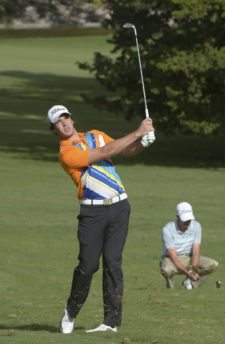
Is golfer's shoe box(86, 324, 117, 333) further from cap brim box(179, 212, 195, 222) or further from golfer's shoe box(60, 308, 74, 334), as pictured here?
cap brim box(179, 212, 195, 222)

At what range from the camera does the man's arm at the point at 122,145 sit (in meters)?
10.7

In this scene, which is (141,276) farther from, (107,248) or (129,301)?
(107,248)

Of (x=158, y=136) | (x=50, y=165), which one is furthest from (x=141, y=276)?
(x=158, y=136)

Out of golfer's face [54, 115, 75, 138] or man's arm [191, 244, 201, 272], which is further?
man's arm [191, 244, 201, 272]

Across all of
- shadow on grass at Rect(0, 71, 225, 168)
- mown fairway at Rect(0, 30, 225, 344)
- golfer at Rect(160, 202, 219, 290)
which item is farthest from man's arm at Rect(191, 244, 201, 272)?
shadow on grass at Rect(0, 71, 225, 168)

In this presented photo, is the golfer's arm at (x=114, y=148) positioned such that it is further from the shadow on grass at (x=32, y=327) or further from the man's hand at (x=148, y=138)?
the shadow on grass at (x=32, y=327)

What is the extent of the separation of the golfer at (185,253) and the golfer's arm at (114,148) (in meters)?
5.13

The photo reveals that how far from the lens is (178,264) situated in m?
16.0

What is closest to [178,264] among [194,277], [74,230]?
[194,277]

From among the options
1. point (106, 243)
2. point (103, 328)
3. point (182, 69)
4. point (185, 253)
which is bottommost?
point (103, 328)

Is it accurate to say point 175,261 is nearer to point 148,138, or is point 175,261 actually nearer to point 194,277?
point 194,277

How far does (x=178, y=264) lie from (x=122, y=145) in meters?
5.42

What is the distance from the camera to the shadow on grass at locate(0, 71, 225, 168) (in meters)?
39.9

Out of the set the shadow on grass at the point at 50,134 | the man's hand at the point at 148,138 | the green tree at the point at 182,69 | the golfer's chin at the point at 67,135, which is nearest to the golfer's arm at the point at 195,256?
the golfer's chin at the point at 67,135
